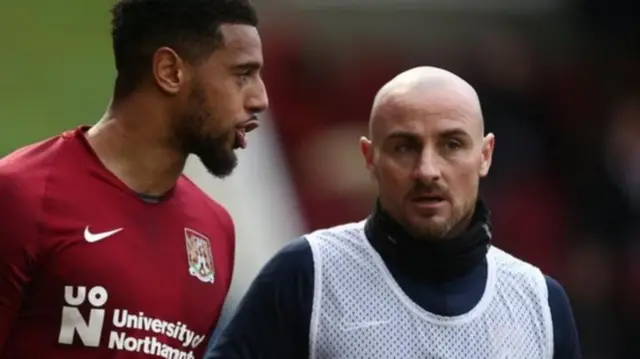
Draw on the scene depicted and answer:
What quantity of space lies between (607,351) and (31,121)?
2.91m

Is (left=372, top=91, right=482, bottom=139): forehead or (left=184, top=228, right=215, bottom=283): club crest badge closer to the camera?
(left=372, top=91, right=482, bottom=139): forehead

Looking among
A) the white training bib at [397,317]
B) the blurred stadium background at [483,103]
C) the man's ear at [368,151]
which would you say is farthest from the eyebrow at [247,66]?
the blurred stadium background at [483,103]

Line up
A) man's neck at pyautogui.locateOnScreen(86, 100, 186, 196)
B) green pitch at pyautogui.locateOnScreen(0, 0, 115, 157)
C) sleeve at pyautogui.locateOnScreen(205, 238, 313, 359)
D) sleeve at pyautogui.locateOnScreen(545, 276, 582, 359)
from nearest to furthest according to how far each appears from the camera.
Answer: sleeve at pyautogui.locateOnScreen(205, 238, 313, 359), sleeve at pyautogui.locateOnScreen(545, 276, 582, 359), man's neck at pyautogui.locateOnScreen(86, 100, 186, 196), green pitch at pyautogui.locateOnScreen(0, 0, 115, 157)

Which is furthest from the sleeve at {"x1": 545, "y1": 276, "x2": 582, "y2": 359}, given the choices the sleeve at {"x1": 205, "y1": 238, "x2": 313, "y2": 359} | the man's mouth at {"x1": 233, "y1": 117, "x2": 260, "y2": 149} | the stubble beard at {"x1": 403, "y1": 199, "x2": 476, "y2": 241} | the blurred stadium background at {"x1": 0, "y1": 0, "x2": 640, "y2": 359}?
the blurred stadium background at {"x1": 0, "y1": 0, "x2": 640, "y2": 359}

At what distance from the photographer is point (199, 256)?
301 centimetres

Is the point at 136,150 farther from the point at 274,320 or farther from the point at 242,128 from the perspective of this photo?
the point at 274,320

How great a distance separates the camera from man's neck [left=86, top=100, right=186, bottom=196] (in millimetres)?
2943

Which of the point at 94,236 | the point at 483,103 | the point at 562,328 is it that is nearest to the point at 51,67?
the point at 483,103

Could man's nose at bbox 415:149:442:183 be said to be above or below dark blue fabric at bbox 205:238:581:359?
above

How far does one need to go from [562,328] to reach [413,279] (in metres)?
0.31

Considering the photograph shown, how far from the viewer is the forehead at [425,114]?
2.71 meters

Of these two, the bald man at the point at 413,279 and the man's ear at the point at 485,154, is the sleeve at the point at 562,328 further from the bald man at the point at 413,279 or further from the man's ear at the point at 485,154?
the man's ear at the point at 485,154

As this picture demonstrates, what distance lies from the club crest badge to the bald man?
0.96ft

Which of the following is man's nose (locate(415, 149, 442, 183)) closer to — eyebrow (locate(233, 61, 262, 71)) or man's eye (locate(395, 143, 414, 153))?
man's eye (locate(395, 143, 414, 153))
